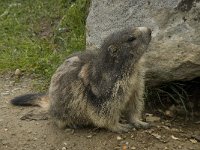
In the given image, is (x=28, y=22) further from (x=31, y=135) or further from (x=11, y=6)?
(x=31, y=135)

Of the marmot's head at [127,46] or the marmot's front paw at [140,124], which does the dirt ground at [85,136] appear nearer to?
the marmot's front paw at [140,124]

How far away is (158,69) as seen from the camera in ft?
16.6

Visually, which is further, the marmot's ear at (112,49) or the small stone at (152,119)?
the small stone at (152,119)

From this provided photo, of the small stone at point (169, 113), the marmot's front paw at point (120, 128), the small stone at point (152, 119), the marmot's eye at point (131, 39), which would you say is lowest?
the marmot's front paw at point (120, 128)

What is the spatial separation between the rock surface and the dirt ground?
1.81ft

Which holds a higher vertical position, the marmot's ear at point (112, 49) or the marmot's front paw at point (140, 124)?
the marmot's ear at point (112, 49)

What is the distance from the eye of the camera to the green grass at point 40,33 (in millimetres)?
6535

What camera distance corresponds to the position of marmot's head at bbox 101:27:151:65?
467 centimetres

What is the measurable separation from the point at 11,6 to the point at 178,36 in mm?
3994

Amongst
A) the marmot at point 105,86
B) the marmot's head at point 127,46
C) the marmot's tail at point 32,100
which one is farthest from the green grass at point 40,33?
the marmot's head at point 127,46

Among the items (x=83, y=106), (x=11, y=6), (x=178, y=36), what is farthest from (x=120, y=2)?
(x=11, y=6)

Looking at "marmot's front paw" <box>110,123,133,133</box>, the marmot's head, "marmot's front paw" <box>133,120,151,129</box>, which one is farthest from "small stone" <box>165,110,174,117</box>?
the marmot's head

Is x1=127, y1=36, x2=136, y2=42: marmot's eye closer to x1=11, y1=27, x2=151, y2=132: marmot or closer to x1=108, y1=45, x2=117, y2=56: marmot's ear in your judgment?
x1=11, y1=27, x2=151, y2=132: marmot

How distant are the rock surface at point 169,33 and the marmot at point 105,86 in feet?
1.01
